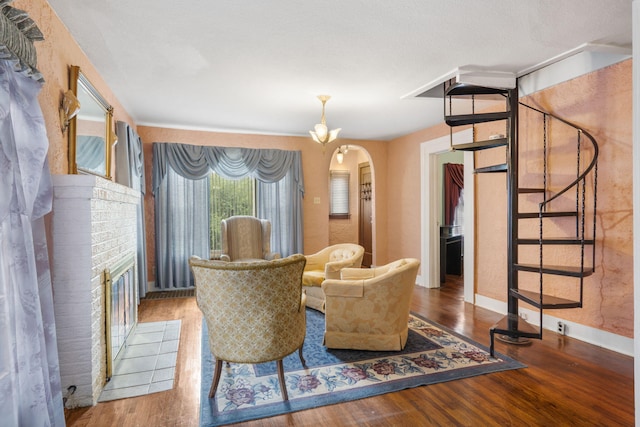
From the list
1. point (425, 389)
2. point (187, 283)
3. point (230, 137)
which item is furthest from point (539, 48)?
point (187, 283)

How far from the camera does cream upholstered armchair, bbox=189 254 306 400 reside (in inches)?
84.3

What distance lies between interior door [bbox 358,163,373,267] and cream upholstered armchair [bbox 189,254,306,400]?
523cm

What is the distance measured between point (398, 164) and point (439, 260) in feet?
5.87

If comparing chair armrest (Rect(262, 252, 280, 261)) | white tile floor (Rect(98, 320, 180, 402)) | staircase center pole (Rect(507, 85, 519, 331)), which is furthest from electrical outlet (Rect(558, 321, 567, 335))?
white tile floor (Rect(98, 320, 180, 402))

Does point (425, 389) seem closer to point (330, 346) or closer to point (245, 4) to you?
point (330, 346)

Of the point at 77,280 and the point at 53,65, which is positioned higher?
the point at 53,65

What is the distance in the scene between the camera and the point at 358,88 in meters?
3.68

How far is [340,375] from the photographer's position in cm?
257

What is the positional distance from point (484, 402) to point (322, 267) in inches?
97.4

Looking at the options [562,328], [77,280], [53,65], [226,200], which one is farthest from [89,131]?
[562,328]

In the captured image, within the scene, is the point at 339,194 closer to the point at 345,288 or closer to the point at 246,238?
the point at 246,238

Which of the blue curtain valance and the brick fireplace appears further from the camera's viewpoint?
the blue curtain valance

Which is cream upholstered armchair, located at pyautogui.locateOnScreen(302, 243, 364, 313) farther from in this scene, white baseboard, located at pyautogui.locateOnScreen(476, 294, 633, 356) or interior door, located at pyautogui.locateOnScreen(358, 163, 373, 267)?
interior door, located at pyautogui.locateOnScreen(358, 163, 373, 267)

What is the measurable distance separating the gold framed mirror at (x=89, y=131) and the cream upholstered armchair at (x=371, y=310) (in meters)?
2.08
